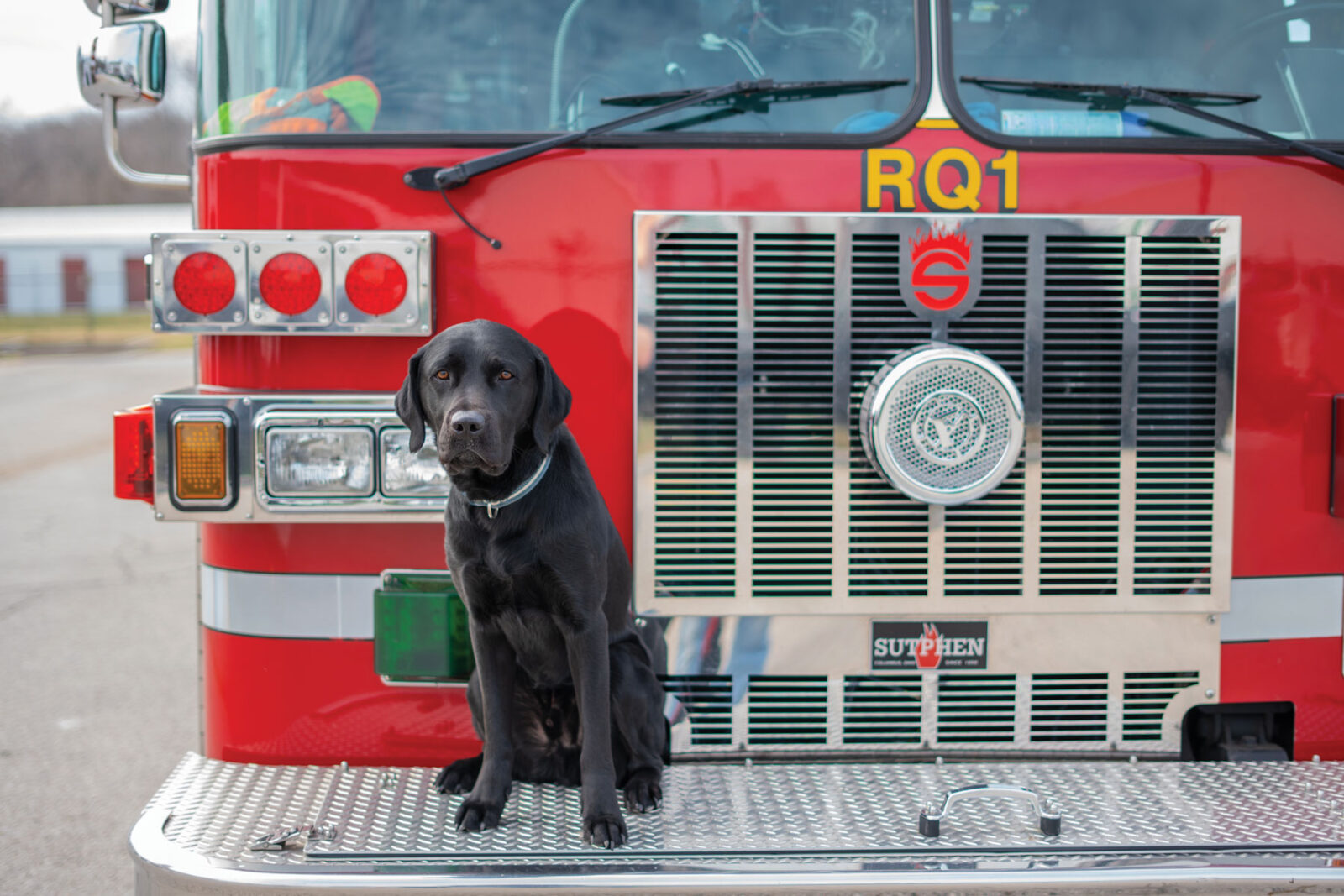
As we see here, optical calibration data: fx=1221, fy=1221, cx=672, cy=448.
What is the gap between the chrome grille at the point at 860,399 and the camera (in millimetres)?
2479

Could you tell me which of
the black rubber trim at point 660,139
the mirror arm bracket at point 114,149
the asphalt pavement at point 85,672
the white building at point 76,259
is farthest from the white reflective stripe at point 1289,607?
the white building at point 76,259

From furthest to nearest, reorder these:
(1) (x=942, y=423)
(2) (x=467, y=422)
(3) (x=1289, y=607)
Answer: (3) (x=1289, y=607)
(1) (x=942, y=423)
(2) (x=467, y=422)

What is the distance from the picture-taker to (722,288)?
248 cm

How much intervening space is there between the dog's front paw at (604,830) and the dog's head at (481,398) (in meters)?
0.64

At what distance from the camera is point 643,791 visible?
7.62 feet

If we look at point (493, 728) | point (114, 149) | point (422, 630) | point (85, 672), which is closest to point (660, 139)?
point (422, 630)

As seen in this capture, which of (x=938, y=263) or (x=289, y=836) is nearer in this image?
(x=289, y=836)

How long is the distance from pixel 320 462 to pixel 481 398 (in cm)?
58

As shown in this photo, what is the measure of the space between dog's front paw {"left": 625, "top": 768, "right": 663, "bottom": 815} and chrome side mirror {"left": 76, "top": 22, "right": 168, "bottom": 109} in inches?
73.1

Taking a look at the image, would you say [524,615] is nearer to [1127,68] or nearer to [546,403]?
[546,403]

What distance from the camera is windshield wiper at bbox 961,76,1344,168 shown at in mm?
2510

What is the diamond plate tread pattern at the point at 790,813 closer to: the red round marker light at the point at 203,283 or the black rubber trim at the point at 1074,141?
the red round marker light at the point at 203,283

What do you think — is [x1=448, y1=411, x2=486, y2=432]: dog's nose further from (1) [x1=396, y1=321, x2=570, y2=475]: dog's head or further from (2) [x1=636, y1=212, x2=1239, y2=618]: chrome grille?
(2) [x1=636, y1=212, x2=1239, y2=618]: chrome grille

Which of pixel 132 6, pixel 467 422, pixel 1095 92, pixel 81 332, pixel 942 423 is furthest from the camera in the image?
pixel 81 332
